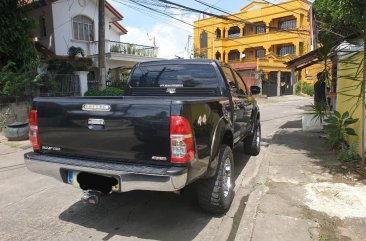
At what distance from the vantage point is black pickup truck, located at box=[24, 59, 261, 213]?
3.22 meters

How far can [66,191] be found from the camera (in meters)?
5.20

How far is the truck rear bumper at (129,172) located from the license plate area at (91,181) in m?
0.08

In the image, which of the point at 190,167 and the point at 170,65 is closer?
the point at 190,167

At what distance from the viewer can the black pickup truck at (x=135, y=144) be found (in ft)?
10.6

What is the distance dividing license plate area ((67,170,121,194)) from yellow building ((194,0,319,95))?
30.8m

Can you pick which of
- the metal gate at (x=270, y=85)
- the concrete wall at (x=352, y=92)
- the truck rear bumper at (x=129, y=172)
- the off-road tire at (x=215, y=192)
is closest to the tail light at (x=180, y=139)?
the truck rear bumper at (x=129, y=172)

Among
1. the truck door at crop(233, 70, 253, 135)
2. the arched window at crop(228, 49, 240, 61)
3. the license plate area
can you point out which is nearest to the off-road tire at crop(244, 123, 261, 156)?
the truck door at crop(233, 70, 253, 135)

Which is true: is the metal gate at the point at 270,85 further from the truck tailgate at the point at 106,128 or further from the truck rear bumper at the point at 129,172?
the truck rear bumper at the point at 129,172

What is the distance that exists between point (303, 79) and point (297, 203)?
1563 inches

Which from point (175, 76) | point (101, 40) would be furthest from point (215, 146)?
point (101, 40)

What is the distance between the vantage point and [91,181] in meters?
3.61

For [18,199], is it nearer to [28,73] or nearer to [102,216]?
[102,216]

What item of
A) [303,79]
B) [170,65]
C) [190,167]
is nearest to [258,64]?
[303,79]

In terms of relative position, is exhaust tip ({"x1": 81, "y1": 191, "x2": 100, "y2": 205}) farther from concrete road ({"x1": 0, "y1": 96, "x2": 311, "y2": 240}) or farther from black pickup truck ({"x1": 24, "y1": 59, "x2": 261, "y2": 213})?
concrete road ({"x1": 0, "y1": 96, "x2": 311, "y2": 240})
